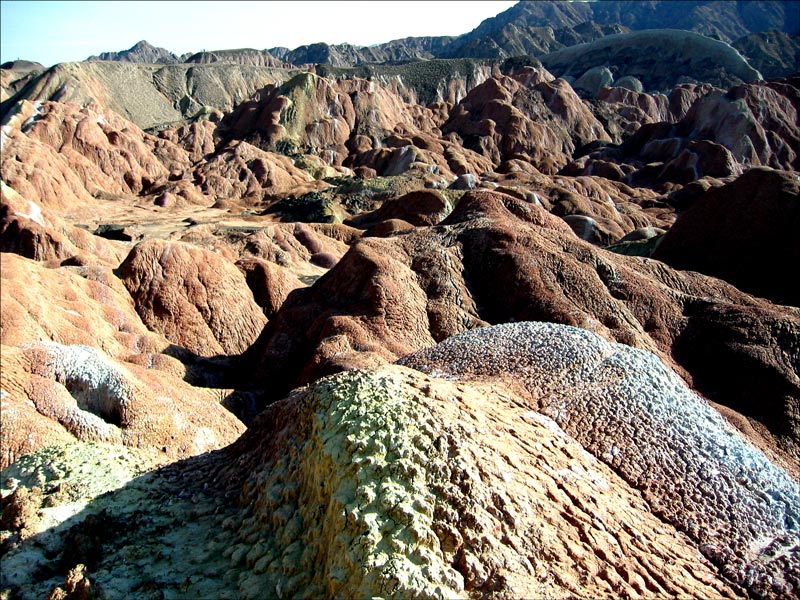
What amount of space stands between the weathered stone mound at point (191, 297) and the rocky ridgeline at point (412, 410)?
48mm

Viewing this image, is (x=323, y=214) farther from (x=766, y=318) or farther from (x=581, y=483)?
(x=581, y=483)

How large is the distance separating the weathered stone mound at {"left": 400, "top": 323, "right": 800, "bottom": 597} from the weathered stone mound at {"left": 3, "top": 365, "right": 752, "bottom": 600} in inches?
3.9

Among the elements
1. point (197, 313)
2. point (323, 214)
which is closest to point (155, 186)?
point (323, 214)

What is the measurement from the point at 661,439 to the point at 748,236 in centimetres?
1085

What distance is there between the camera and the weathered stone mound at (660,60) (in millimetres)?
88000

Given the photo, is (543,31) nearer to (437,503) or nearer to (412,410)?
(412,410)

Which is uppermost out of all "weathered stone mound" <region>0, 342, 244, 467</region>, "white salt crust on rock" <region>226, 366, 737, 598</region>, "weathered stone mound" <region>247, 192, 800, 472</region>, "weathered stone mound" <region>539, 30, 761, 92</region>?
"weathered stone mound" <region>539, 30, 761, 92</region>

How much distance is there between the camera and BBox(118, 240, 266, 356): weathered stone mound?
40.7ft

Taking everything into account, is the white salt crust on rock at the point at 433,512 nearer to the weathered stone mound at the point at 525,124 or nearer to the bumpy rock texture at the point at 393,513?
the bumpy rock texture at the point at 393,513

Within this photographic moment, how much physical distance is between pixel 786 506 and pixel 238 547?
403 centimetres

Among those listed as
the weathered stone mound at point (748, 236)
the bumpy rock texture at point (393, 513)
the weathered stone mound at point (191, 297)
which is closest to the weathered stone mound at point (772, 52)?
the weathered stone mound at point (748, 236)

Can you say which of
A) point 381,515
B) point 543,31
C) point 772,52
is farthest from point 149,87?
point 772,52

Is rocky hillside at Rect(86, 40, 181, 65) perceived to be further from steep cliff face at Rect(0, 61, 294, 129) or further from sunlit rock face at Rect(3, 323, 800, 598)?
sunlit rock face at Rect(3, 323, 800, 598)

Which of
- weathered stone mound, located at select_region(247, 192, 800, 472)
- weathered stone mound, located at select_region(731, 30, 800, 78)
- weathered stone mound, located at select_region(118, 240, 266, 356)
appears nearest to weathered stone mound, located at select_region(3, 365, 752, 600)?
weathered stone mound, located at select_region(247, 192, 800, 472)
